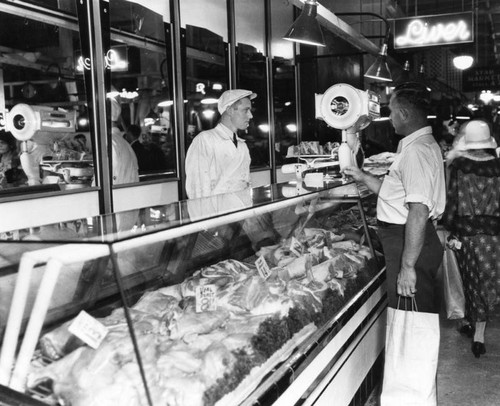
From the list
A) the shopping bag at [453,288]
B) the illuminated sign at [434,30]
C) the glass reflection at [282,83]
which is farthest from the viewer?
the illuminated sign at [434,30]

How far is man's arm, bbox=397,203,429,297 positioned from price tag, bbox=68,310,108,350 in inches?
71.2

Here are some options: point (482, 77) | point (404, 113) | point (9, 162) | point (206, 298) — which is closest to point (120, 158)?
point (9, 162)

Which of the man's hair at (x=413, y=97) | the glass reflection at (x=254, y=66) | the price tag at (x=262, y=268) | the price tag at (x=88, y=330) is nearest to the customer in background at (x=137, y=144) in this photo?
the glass reflection at (x=254, y=66)

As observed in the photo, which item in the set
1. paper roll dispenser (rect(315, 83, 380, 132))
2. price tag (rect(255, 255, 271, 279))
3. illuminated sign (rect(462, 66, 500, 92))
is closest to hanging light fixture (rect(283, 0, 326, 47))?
paper roll dispenser (rect(315, 83, 380, 132))

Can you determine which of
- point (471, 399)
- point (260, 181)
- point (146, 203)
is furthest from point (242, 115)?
point (260, 181)

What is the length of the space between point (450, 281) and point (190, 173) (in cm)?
245

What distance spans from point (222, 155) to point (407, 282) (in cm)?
176

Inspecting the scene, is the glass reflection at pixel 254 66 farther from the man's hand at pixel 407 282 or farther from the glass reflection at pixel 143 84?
the man's hand at pixel 407 282

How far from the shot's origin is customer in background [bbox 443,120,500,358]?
4.77 meters

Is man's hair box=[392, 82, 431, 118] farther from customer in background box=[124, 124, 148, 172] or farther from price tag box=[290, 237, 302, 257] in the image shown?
customer in background box=[124, 124, 148, 172]

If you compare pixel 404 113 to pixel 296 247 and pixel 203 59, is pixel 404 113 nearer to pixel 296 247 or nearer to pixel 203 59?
pixel 296 247

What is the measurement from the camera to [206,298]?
8.89 ft

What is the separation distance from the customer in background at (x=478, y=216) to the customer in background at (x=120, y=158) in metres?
2.57

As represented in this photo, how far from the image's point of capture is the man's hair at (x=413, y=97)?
338cm
